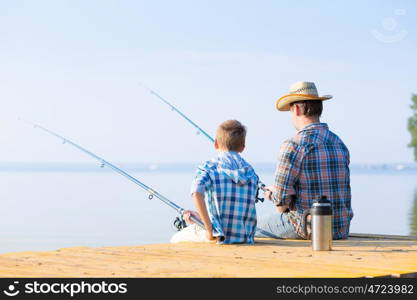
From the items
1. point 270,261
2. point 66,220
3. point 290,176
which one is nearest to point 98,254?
point 270,261

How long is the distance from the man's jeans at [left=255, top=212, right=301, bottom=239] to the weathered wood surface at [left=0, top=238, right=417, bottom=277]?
387mm

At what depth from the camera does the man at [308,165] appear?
593 centimetres

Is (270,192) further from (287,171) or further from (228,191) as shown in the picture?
(228,191)

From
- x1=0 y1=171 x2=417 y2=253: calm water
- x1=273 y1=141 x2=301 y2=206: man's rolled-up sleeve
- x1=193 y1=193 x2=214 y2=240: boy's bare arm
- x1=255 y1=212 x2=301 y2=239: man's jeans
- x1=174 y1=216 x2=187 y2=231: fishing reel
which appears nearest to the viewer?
x1=193 y1=193 x2=214 y2=240: boy's bare arm

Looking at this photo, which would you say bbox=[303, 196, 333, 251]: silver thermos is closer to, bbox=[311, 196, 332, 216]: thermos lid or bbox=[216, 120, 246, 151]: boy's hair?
bbox=[311, 196, 332, 216]: thermos lid

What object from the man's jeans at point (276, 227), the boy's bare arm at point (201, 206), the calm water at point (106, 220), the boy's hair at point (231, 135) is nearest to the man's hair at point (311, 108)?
the boy's hair at point (231, 135)

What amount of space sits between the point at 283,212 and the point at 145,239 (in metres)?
7.11

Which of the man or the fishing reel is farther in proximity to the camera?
the fishing reel

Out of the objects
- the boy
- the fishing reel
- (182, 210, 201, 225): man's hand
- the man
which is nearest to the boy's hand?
the man

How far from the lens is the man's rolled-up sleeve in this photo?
5.90 meters

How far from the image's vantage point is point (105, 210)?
64.3 feet

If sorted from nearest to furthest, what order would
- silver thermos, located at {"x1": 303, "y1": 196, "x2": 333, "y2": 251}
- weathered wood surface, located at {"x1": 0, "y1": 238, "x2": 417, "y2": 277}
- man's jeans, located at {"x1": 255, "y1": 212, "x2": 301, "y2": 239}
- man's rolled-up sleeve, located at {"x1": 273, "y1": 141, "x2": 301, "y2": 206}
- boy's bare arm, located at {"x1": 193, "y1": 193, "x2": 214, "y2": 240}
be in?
1. weathered wood surface, located at {"x1": 0, "y1": 238, "x2": 417, "y2": 277}
2. silver thermos, located at {"x1": 303, "y1": 196, "x2": 333, "y2": 251}
3. boy's bare arm, located at {"x1": 193, "y1": 193, "x2": 214, "y2": 240}
4. man's rolled-up sleeve, located at {"x1": 273, "y1": 141, "x2": 301, "y2": 206}
5. man's jeans, located at {"x1": 255, "y1": 212, "x2": 301, "y2": 239}

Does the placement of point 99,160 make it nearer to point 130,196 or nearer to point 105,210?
point 105,210

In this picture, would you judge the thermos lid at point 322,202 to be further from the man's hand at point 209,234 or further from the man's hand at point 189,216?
the man's hand at point 189,216
